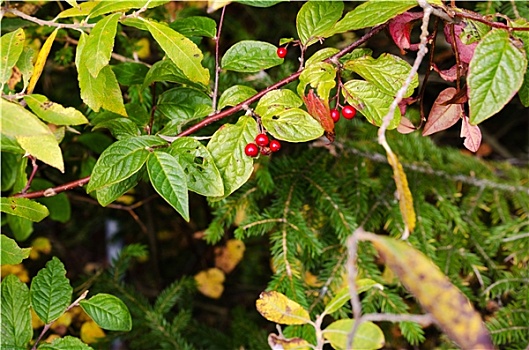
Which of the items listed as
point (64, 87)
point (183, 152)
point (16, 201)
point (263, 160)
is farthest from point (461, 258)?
point (64, 87)

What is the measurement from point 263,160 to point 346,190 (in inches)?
8.8

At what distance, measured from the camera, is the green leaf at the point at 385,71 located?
711 millimetres

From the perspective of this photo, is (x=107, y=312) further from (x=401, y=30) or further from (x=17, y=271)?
(x=17, y=271)

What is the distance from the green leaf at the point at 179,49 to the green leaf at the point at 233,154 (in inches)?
3.2

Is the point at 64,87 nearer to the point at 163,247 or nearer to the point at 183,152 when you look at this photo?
the point at 163,247

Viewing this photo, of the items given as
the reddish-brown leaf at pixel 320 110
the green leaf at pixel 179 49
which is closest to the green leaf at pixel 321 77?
the reddish-brown leaf at pixel 320 110

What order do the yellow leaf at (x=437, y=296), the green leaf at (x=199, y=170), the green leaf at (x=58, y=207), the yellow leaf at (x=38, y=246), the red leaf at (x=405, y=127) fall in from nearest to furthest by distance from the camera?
the yellow leaf at (x=437, y=296) → the green leaf at (x=199, y=170) → the red leaf at (x=405, y=127) → the green leaf at (x=58, y=207) → the yellow leaf at (x=38, y=246)

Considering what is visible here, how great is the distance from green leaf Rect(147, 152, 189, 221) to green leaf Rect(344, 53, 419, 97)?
248 mm

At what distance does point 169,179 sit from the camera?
68 cm

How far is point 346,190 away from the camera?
1.25m

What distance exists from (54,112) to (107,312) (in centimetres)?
29

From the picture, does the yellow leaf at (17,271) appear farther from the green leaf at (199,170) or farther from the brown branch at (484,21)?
the brown branch at (484,21)

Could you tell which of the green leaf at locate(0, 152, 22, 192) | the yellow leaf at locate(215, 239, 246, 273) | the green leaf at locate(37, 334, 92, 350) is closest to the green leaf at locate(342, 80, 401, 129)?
the green leaf at locate(37, 334, 92, 350)

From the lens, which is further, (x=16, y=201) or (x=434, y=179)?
(x=434, y=179)
